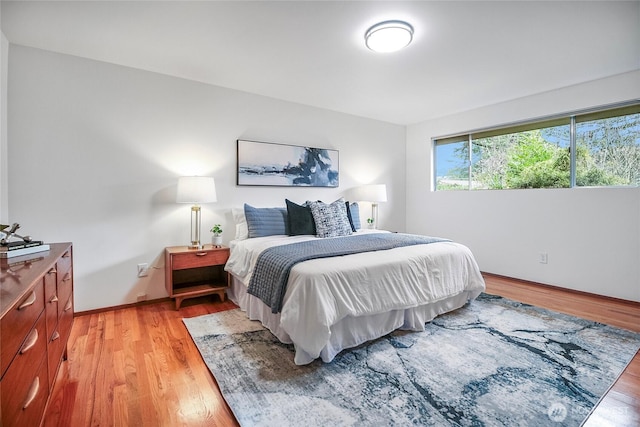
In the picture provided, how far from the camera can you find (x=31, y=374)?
1.13m

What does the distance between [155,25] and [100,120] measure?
1.13m

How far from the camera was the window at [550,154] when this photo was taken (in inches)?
125

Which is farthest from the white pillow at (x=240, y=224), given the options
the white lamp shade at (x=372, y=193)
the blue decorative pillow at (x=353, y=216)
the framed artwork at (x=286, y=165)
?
the white lamp shade at (x=372, y=193)

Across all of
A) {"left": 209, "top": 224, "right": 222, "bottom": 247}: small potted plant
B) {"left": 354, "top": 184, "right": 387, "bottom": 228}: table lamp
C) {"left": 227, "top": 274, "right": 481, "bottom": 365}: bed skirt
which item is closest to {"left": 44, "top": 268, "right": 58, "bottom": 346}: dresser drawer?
{"left": 227, "top": 274, "right": 481, "bottom": 365}: bed skirt

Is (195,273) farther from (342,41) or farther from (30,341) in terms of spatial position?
(342,41)

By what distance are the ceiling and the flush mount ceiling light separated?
57 millimetres

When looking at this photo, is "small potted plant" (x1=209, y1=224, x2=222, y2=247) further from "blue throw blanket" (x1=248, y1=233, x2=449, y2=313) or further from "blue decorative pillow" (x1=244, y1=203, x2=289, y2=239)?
"blue throw blanket" (x1=248, y1=233, x2=449, y2=313)

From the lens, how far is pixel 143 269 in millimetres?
3045

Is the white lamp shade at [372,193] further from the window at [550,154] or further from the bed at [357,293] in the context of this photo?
the bed at [357,293]

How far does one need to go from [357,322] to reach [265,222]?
1.59m

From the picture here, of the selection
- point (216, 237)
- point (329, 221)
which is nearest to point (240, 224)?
point (216, 237)

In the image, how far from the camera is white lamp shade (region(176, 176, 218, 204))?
2.91 m

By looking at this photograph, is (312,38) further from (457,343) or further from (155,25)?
(457,343)

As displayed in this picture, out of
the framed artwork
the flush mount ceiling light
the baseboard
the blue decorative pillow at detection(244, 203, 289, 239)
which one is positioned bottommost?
the baseboard
